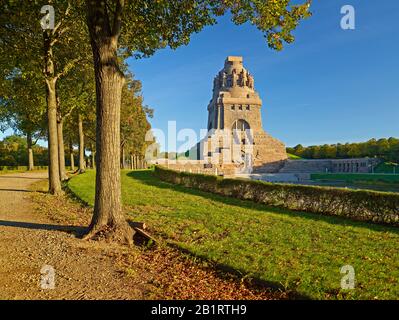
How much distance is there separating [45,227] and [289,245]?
7.52m

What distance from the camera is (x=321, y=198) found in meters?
14.4

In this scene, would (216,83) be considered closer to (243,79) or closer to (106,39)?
(243,79)

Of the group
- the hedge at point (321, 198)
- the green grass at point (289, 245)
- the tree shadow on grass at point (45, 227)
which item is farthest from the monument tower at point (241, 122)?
A: the tree shadow on grass at point (45, 227)

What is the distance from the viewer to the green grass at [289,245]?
5869 mm

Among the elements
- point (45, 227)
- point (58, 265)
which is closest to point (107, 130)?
point (58, 265)

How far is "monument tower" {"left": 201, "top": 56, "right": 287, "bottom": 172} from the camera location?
228 ft

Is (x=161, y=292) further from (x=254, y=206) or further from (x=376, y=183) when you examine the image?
(x=376, y=183)

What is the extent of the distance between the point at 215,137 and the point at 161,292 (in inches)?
2530

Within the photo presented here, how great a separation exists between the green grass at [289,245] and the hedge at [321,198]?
2.77 feet

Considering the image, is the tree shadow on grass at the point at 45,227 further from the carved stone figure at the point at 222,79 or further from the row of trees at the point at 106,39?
the carved stone figure at the point at 222,79
